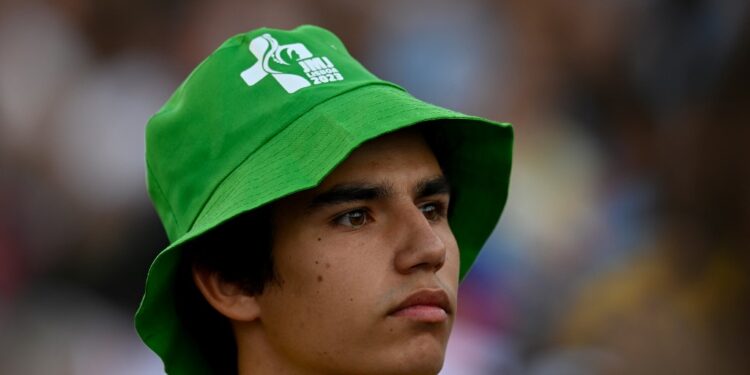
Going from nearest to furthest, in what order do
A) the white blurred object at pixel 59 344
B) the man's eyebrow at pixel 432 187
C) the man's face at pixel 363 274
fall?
1. the man's face at pixel 363 274
2. the man's eyebrow at pixel 432 187
3. the white blurred object at pixel 59 344

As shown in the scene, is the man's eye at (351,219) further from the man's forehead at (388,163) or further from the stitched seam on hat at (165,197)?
the stitched seam on hat at (165,197)

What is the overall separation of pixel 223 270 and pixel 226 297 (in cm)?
5

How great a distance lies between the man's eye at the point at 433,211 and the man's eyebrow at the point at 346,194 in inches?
6.3

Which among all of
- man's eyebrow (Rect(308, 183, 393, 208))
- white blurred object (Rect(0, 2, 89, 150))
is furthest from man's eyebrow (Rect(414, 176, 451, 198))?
white blurred object (Rect(0, 2, 89, 150))

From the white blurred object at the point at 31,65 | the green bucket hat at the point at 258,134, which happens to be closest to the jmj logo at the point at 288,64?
the green bucket hat at the point at 258,134

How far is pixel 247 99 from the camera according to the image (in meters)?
2.52

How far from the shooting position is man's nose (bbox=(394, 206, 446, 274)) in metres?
2.35

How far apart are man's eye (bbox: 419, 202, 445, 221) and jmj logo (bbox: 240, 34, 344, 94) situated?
0.30m

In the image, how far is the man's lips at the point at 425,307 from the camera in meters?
2.34

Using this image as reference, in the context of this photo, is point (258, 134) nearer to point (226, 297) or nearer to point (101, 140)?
point (226, 297)

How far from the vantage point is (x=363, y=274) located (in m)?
2.35

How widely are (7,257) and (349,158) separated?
2.32 meters

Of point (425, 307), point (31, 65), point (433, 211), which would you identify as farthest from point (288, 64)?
point (31, 65)

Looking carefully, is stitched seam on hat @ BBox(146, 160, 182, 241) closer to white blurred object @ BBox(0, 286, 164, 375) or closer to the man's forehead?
the man's forehead
